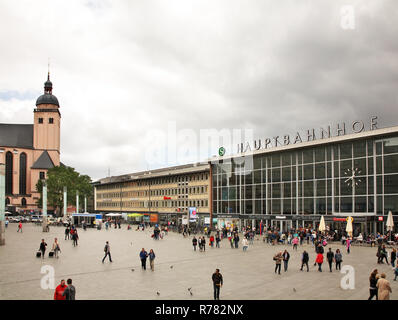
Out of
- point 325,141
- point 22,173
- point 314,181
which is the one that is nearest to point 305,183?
point 314,181

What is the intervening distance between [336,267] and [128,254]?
16552 mm

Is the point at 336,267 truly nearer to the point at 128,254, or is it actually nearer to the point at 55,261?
the point at 128,254

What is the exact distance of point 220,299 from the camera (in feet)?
54.5

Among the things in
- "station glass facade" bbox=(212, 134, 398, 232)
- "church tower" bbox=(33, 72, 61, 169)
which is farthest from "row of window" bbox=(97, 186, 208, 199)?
"church tower" bbox=(33, 72, 61, 169)

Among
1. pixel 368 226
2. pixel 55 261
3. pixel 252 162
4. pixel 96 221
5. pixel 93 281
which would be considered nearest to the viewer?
pixel 93 281

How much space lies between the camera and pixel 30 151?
144 meters

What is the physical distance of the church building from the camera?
13775 centimetres

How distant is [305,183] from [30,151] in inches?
4525

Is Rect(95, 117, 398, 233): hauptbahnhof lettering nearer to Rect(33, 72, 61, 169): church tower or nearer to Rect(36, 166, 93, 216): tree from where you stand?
Rect(36, 166, 93, 216): tree

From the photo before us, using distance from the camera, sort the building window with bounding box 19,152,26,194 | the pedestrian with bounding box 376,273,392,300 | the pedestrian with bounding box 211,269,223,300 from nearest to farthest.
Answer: the pedestrian with bounding box 376,273,392,300, the pedestrian with bounding box 211,269,223,300, the building window with bounding box 19,152,26,194

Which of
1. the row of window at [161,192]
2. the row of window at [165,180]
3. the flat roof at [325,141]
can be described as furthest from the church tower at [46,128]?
the flat roof at [325,141]

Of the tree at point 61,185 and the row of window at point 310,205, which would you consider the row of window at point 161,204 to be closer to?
the row of window at point 310,205
